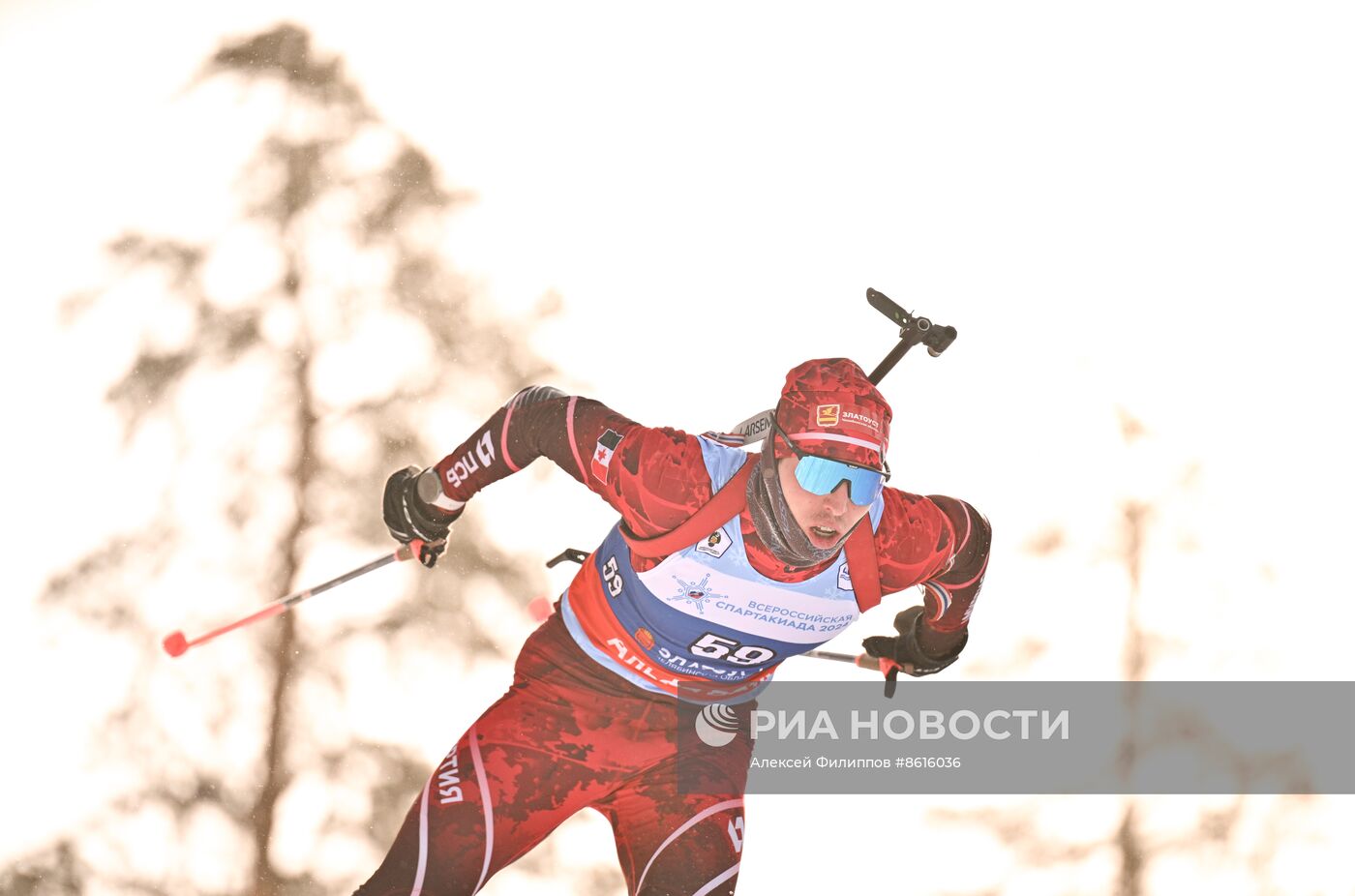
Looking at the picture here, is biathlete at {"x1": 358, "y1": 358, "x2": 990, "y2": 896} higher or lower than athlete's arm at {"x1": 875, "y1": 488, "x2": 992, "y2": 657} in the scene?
lower

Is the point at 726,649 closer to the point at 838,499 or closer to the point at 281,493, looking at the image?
the point at 838,499

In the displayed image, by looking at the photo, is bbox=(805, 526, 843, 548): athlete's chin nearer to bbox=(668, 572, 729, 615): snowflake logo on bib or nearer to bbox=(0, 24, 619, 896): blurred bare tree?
bbox=(668, 572, 729, 615): snowflake logo on bib

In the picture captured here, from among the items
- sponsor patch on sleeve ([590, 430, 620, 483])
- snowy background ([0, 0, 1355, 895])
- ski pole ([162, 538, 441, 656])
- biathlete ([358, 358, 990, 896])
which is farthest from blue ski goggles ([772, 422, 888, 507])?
snowy background ([0, 0, 1355, 895])

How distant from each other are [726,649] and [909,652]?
1.94ft

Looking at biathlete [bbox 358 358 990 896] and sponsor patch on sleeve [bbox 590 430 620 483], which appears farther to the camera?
sponsor patch on sleeve [bbox 590 430 620 483]

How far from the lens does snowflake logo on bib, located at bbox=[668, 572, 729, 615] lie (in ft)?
11.3

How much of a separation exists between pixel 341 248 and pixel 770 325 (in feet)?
4.58

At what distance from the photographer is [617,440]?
11.2ft

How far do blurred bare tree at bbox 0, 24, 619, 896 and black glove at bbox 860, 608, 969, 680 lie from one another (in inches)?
62.9

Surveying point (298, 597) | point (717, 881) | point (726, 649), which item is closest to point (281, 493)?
point (298, 597)

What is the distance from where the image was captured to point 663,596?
137 inches

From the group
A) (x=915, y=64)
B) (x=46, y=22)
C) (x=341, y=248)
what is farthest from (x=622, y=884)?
(x=46, y=22)

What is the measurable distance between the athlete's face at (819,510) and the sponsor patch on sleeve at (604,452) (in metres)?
0.36

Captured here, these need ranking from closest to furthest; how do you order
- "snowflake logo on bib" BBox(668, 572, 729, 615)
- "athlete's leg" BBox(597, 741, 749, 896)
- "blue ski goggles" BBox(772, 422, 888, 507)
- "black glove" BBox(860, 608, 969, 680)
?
1. "blue ski goggles" BBox(772, 422, 888, 507)
2. "athlete's leg" BBox(597, 741, 749, 896)
3. "snowflake logo on bib" BBox(668, 572, 729, 615)
4. "black glove" BBox(860, 608, 969, 680)
